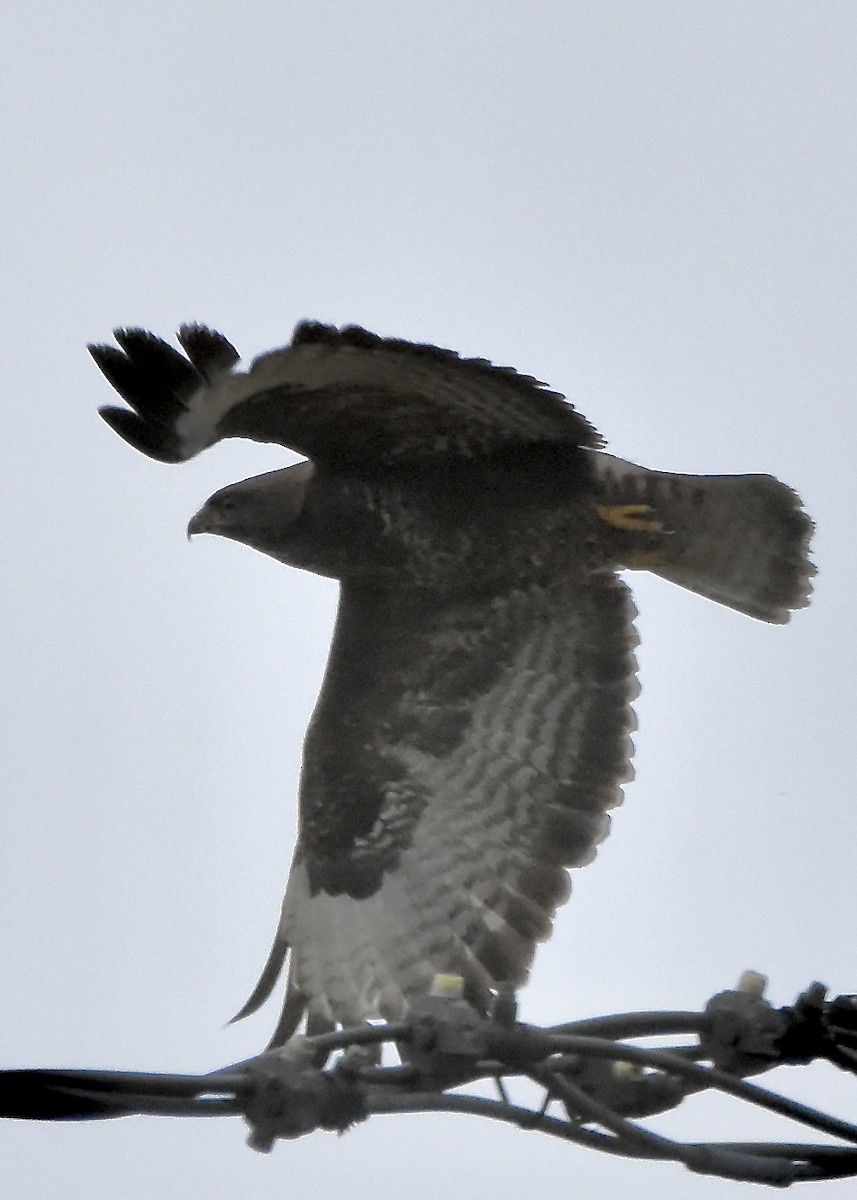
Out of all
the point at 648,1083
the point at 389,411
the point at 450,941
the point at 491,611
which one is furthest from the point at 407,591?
the point at 648,1083

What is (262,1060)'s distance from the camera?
2473 millimetres

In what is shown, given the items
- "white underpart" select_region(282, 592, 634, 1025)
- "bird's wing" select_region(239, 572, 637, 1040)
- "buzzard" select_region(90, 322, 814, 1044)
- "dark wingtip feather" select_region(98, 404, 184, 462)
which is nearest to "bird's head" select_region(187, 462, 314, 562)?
"buzzard" select_region(90, 322, 814, 1044)

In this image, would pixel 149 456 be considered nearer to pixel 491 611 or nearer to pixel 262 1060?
pixel 491 611

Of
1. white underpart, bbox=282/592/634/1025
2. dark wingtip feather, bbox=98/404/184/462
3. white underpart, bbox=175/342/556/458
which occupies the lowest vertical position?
white underpart, bbox=282/592/634/1025

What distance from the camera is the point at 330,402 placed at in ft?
18.9

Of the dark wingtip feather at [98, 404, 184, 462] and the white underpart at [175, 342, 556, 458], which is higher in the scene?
the white underpart at [175, 342, 556, 458]

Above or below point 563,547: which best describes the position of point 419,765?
below

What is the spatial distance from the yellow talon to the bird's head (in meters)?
1.06

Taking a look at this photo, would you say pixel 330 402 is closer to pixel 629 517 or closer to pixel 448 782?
pixel 629 517

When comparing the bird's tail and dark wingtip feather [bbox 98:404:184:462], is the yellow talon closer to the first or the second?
the bird's tail

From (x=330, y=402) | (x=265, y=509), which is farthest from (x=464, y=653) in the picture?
(x=330, y=402)

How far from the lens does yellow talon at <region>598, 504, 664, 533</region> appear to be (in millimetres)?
6371

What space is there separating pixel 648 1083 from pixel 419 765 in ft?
12.6

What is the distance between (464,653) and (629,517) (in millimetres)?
810
